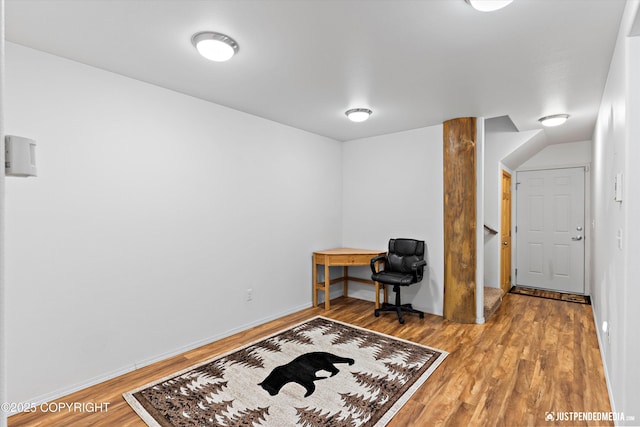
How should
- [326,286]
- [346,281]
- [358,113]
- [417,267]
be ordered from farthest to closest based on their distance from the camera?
[346,281] → [326,286] → [417,267] → [358,113]

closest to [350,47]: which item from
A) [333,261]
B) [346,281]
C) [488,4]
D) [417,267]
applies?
[488,4]

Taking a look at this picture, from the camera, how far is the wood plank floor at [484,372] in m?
2.13

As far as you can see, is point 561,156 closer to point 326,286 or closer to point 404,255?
point 404,255

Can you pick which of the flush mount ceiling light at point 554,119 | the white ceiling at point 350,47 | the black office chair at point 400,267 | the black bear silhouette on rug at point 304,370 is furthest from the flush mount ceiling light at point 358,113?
the black bear silhouette on rug at point 304,370

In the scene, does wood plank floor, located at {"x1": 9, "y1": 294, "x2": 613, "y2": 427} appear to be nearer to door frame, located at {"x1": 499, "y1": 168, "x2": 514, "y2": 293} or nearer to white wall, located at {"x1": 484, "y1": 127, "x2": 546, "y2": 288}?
white wall, located at {"x1": 484, "y1": 127, "x2": 546, "y2": 288}

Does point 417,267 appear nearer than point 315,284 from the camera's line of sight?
Yes

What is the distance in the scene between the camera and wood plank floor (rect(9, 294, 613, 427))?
213 centimetres

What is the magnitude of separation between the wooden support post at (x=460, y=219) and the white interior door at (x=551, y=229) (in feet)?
8.04

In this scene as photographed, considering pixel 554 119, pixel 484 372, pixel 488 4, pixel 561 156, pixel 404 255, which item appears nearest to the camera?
pixel 488 4

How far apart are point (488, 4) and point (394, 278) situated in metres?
2.91

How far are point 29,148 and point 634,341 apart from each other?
8.44ft

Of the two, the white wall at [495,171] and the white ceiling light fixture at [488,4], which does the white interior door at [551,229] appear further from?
the white ceiling light fixture at [488,4]

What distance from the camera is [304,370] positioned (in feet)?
8.86

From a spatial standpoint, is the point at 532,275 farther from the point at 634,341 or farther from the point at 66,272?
the point at 66,272
